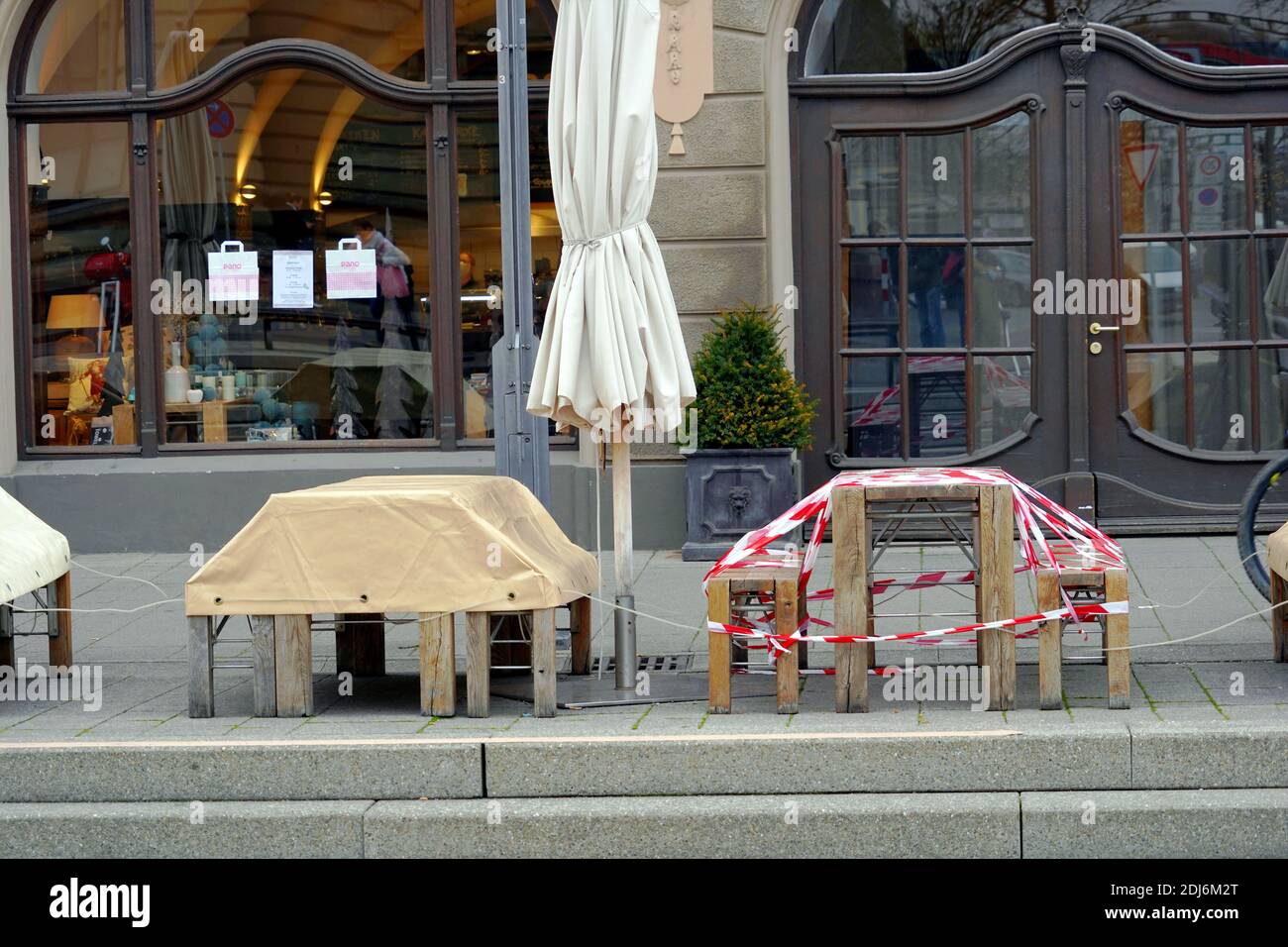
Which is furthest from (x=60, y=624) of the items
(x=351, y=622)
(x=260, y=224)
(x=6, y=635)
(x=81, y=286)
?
(x=81, y=286)

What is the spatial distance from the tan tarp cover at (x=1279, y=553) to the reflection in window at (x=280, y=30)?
22.9ft

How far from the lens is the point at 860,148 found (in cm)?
1136

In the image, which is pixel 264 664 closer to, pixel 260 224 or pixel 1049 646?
pixel 1049 646

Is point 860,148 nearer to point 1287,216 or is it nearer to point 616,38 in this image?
point 1287,216

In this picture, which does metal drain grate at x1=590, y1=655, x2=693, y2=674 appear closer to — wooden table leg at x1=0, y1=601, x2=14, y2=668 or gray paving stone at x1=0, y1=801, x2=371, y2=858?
gray paving stone at x1=0, y1=801, x2=371, y2=858

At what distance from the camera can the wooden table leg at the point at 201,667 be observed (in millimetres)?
6598

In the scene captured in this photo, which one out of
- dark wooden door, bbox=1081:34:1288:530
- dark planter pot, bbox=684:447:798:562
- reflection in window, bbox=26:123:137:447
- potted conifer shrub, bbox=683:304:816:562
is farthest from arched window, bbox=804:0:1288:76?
reflection in window, bbox=26:123:137:447

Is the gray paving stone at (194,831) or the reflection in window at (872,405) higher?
the reflection in window at (872,405)

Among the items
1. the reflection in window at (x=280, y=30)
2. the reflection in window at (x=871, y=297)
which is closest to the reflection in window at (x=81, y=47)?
the reflection in window at (x=280, y=30)

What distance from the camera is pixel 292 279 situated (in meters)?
11.9

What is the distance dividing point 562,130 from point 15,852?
3403 millimetres

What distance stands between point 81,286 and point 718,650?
288 inches
